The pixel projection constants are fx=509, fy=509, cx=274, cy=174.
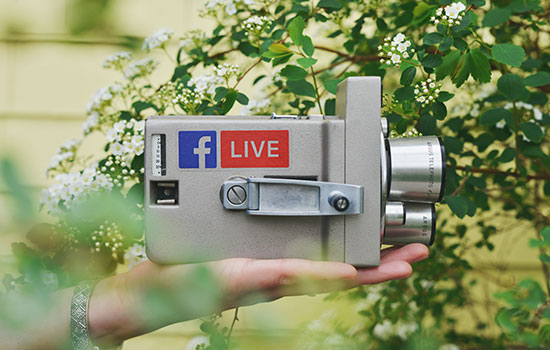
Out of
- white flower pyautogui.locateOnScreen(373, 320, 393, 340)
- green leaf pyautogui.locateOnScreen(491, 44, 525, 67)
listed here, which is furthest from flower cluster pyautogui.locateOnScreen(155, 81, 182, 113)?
white flower pyautogui.locateOnScreen(373, 320, 393, 340)

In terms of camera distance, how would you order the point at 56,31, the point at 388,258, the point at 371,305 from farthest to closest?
the point at 371,305 < the point at 388,258 < the point at 56,31

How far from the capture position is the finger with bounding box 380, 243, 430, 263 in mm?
925

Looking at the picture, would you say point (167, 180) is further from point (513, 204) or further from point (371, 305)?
point (513, 204)

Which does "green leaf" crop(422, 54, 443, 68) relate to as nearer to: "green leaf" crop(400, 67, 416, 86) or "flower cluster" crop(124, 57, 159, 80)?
"green leaf" crop(400, 67, 416, 86)

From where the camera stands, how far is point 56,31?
18cm

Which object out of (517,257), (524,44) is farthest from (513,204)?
(517,257)

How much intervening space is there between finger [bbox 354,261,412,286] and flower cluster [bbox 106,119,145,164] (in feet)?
1.66

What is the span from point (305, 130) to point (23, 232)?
686 millimetres

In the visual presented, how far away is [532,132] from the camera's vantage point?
3.86ft

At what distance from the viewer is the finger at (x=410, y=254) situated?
3.04 ft

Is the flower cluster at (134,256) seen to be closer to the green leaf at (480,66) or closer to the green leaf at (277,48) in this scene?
the green leaf at (277,48)

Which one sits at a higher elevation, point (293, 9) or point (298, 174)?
point (293, 9)

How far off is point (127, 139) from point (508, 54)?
760mm

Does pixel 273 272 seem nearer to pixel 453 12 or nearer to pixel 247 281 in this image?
pixel 247 281
